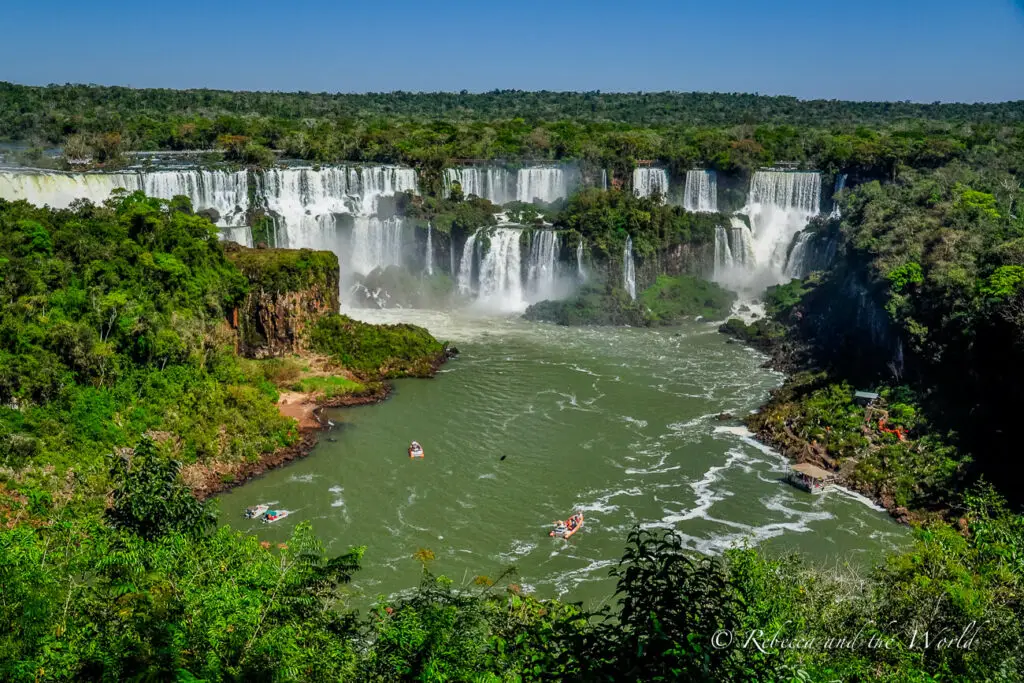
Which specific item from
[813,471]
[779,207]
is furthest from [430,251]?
[813,471]

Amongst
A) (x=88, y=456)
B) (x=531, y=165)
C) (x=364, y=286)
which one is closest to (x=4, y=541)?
(x=88, y=456)

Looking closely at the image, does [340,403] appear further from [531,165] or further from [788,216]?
[788,216]

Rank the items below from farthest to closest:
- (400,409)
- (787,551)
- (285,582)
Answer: (400,409), (787,551), (285,582)

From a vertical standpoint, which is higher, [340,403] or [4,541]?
[4,541]

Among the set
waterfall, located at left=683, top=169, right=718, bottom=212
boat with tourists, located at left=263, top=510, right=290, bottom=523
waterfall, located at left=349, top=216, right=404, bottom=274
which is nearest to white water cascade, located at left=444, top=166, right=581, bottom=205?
waterfall, located at left=349, top=216, right=404, bottom=274

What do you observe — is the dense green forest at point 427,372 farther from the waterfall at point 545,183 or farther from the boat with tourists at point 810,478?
the waterfall at point 545,183

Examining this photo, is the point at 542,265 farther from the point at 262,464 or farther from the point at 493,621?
the point at 493,621

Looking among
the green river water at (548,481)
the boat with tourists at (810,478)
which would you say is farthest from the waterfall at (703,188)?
the boat with tourists at (810,478)

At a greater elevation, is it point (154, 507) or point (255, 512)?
point (154, 507)
